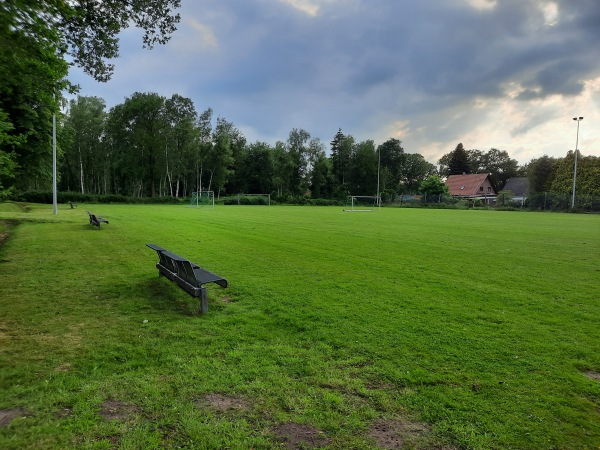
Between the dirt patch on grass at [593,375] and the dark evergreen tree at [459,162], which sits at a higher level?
the dark evergreen tree at [459,162]

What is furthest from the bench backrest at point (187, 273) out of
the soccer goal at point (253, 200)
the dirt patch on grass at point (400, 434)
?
the soccer goal at point (253, 200)

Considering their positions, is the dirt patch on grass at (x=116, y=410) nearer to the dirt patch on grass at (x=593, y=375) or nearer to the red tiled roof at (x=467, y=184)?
the dirt patch on grass at (x=593, y=375)

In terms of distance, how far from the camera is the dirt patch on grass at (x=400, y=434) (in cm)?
267

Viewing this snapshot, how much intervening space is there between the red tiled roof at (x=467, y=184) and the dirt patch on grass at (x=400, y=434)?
82.6 metres

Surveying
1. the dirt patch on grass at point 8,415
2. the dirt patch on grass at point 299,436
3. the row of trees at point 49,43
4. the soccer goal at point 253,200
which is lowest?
the dirt patch on grass at point 299,436

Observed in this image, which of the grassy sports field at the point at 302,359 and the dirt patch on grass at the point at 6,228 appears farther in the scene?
the dirt patch on grass at the point at 6,228

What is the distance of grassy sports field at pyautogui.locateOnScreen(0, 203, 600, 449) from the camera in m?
2.79

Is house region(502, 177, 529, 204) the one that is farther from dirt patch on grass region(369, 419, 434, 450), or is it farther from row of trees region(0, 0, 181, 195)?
dirt patch on grass region(369, 419, 434, 450)

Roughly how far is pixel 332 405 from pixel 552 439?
1669mm

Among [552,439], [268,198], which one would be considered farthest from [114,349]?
[268,198]

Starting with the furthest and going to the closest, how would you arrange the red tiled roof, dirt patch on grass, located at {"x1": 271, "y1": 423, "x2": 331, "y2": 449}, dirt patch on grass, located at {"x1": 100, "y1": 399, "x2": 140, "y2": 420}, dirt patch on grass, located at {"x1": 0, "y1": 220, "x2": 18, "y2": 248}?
the red tiled roof → dirt patch on grass, located at {"x1": 0, "y1": 220, "x2": 18, "y2": 248} → dirt patch on grass, located at {"x1": 100, "y1": 399, "x2": 140, "y2": 420} → dirt patch on grass, located at {"x1": 271, "y1": 423, "x2": 331, "y2": 449}

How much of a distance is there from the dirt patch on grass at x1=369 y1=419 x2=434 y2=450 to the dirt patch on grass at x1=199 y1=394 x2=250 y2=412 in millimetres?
1082

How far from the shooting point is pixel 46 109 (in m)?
21.9

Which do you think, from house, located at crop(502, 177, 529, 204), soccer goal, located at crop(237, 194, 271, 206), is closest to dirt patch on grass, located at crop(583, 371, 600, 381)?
soccer goal, located at crop(237, 194, 271, 206)
